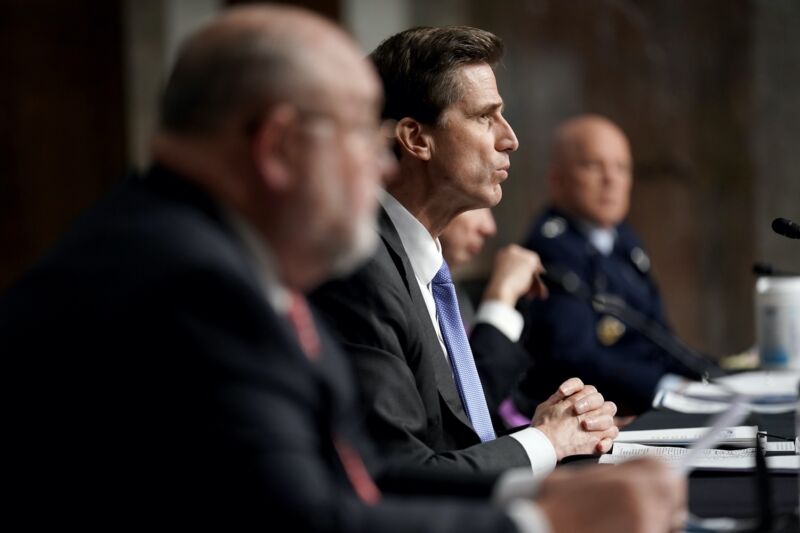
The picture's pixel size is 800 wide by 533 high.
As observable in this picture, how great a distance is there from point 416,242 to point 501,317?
56 centimetres

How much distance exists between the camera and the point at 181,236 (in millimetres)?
946

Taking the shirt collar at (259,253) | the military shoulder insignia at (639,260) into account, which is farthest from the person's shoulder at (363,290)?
the military shoulder insignia at (639,260)

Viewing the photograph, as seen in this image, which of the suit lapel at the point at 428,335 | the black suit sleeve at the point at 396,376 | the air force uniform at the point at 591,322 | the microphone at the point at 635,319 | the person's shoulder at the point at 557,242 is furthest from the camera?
the person's shoulder at the point at 557,242

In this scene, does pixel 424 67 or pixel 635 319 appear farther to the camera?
pixel 635 319

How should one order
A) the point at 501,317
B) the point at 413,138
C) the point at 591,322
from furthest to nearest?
the point at 591,322 < the point at 501,317 < the point at 413,138

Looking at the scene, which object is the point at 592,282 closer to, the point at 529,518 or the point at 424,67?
the point at 424,67

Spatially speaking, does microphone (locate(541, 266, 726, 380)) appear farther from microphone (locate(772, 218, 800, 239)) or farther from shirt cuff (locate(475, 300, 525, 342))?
A: microphone (locate(772, 218, 800, 239))

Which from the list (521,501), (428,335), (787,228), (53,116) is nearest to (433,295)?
(428,335)

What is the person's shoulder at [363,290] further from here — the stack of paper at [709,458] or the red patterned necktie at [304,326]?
the red patterned necktie at [304,326]

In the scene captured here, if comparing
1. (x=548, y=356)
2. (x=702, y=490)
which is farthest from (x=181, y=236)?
(x=548, y=356)

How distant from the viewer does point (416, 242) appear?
2.01m

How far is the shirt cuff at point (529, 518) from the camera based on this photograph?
3.14 feet

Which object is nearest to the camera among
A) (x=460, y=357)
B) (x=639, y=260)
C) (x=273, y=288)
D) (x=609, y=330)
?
(x=273, y=288)

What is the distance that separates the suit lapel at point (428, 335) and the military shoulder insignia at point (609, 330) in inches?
72.7
